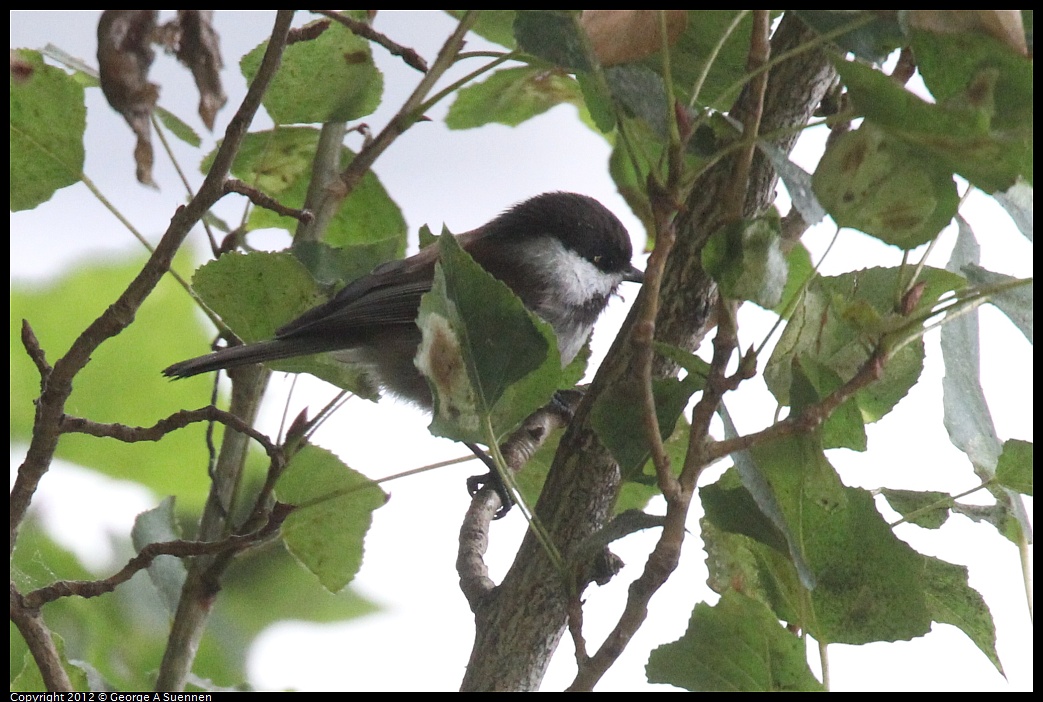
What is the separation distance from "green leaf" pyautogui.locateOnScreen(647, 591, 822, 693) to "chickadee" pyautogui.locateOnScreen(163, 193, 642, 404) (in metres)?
1.22

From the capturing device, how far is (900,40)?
89 centimetres

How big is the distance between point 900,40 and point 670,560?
A: 50cm

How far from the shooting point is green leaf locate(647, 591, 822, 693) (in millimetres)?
918

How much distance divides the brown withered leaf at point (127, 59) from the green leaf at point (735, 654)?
28.4 inches

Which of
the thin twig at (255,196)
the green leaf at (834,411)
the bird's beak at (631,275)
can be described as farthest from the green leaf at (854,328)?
the bird's beak at (631,275)

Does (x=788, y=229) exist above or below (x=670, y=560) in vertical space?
above

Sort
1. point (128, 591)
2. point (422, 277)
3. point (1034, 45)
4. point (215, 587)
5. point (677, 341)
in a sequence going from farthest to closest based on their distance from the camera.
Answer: point (422, 277)
point (128, 591)
point (215, 587)
point (677, 341)
point (1034, 45)

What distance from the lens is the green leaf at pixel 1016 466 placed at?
3.33 feet

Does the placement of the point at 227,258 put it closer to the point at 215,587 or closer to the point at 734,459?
the point at 215,587

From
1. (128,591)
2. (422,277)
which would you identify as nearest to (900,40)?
(128,591)

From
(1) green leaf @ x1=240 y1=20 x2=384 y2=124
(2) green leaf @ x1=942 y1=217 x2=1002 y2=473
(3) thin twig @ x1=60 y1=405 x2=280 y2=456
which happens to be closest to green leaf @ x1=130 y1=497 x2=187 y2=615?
(3) thin twig @ x1=60 y1=405 x2=280 y2=456

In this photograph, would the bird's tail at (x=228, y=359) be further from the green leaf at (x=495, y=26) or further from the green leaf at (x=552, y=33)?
the green leaf at (x=552, y=33)

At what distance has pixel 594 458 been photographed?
129 centimetres

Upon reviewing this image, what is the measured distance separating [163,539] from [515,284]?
3.98ft
